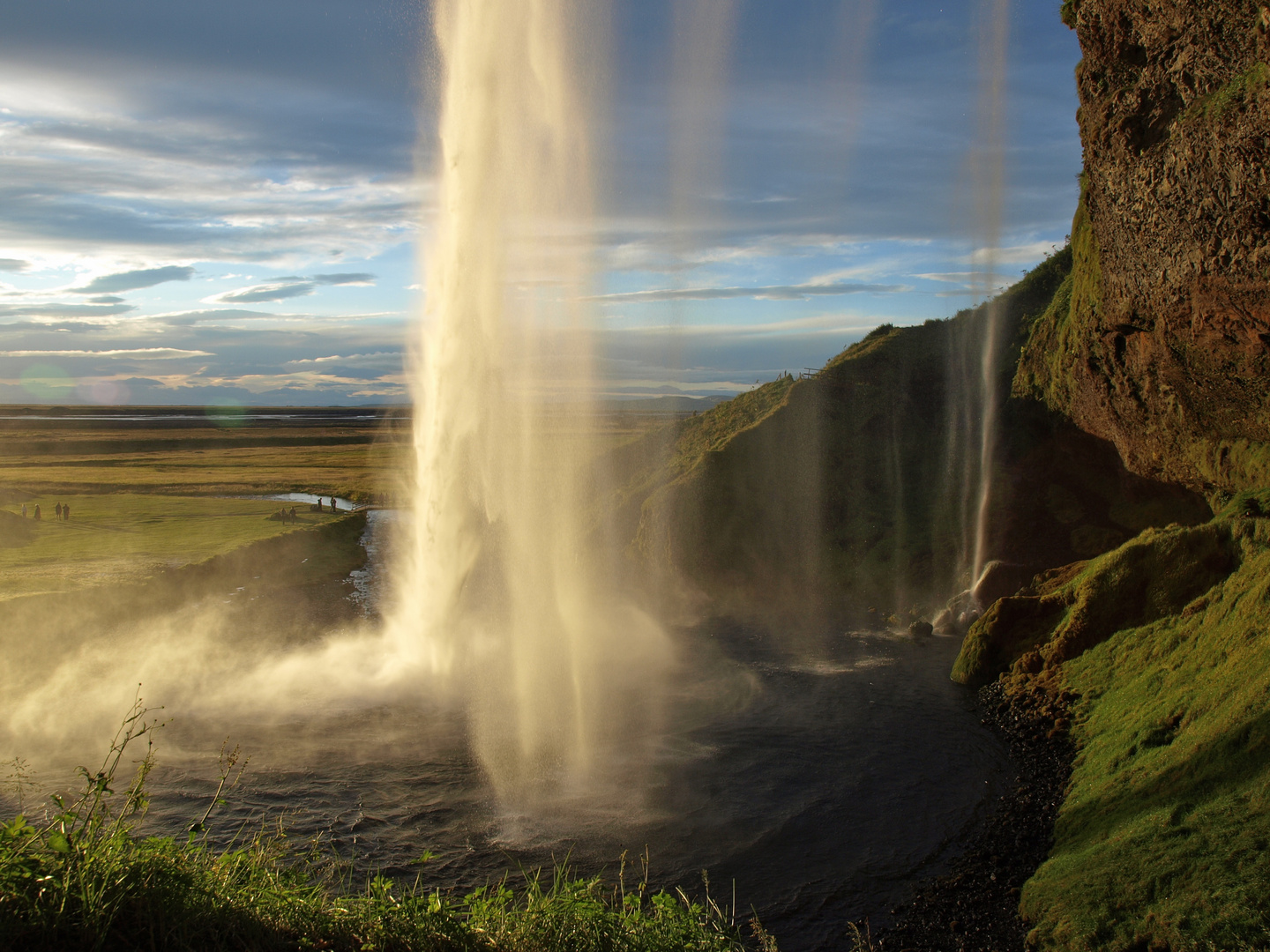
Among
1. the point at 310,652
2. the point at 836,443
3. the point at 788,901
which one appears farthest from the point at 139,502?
the point at 788,901

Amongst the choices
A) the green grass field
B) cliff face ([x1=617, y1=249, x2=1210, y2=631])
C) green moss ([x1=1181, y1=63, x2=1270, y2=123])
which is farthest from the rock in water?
the green grass field

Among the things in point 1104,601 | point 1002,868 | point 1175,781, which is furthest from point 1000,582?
point 1002,868

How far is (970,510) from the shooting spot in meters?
36.2

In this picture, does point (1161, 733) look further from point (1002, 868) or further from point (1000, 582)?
point (1000, 582)

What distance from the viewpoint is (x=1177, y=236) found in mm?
17344

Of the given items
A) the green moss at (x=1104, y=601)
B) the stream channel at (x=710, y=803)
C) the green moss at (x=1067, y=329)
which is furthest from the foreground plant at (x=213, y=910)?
the green moss at (x=1067, y=329)

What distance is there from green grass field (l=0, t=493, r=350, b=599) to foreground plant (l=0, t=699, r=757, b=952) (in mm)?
27187

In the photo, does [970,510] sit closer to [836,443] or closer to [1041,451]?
[1041,451]

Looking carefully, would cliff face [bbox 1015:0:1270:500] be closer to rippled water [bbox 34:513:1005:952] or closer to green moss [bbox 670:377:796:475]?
rippled water [bbox 34:513:1005:952]

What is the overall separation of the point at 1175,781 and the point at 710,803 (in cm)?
769

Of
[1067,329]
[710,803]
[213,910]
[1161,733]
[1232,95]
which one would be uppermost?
[1232,95]

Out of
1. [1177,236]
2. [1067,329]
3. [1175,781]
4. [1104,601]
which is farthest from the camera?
[1067,329]

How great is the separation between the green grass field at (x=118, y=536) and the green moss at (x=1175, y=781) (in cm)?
3197

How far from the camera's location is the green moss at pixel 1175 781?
32.8 feet
